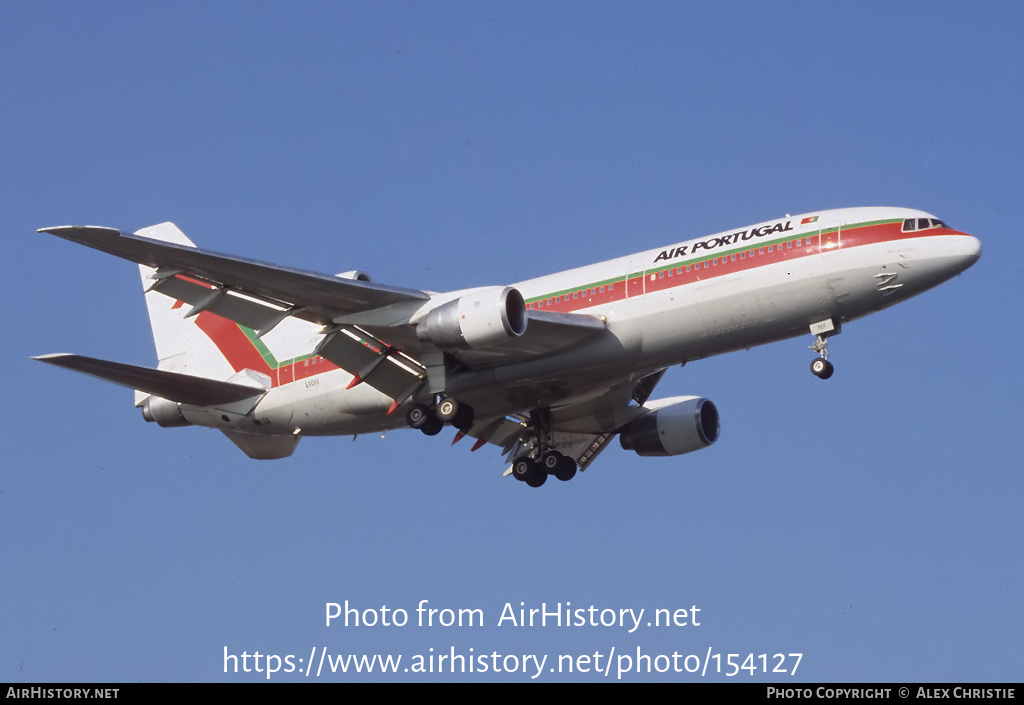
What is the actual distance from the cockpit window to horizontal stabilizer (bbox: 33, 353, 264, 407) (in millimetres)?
18527

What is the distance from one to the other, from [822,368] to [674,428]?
332 inches

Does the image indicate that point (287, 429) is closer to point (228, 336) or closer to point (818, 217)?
point (228, 336)

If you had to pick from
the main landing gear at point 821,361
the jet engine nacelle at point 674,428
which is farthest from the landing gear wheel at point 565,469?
the main landing gear at point 821,361

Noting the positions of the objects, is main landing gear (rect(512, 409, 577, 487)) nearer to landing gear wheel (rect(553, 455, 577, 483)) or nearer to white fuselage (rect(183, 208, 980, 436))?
landing gear wheel (rect(553, 455, 577, 483))

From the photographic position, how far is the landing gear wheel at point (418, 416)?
123ft

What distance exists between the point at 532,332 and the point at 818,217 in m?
7.97

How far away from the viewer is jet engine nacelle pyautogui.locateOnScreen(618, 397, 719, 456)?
42594mm

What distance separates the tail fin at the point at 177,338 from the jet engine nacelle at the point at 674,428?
12.7m

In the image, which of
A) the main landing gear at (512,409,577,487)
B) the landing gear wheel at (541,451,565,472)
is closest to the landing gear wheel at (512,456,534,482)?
the main landing gear at (512,409,577,487)

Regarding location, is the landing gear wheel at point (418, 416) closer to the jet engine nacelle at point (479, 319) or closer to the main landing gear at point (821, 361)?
the jet engine nacelle at point (479, 319)

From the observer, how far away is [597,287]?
36.2m

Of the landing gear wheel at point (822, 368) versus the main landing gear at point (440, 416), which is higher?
the landing gear wheel at point (822, 368)

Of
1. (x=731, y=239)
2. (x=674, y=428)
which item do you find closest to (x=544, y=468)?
(x=674, y=428)

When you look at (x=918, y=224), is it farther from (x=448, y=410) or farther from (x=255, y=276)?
(x=255, y=276)
